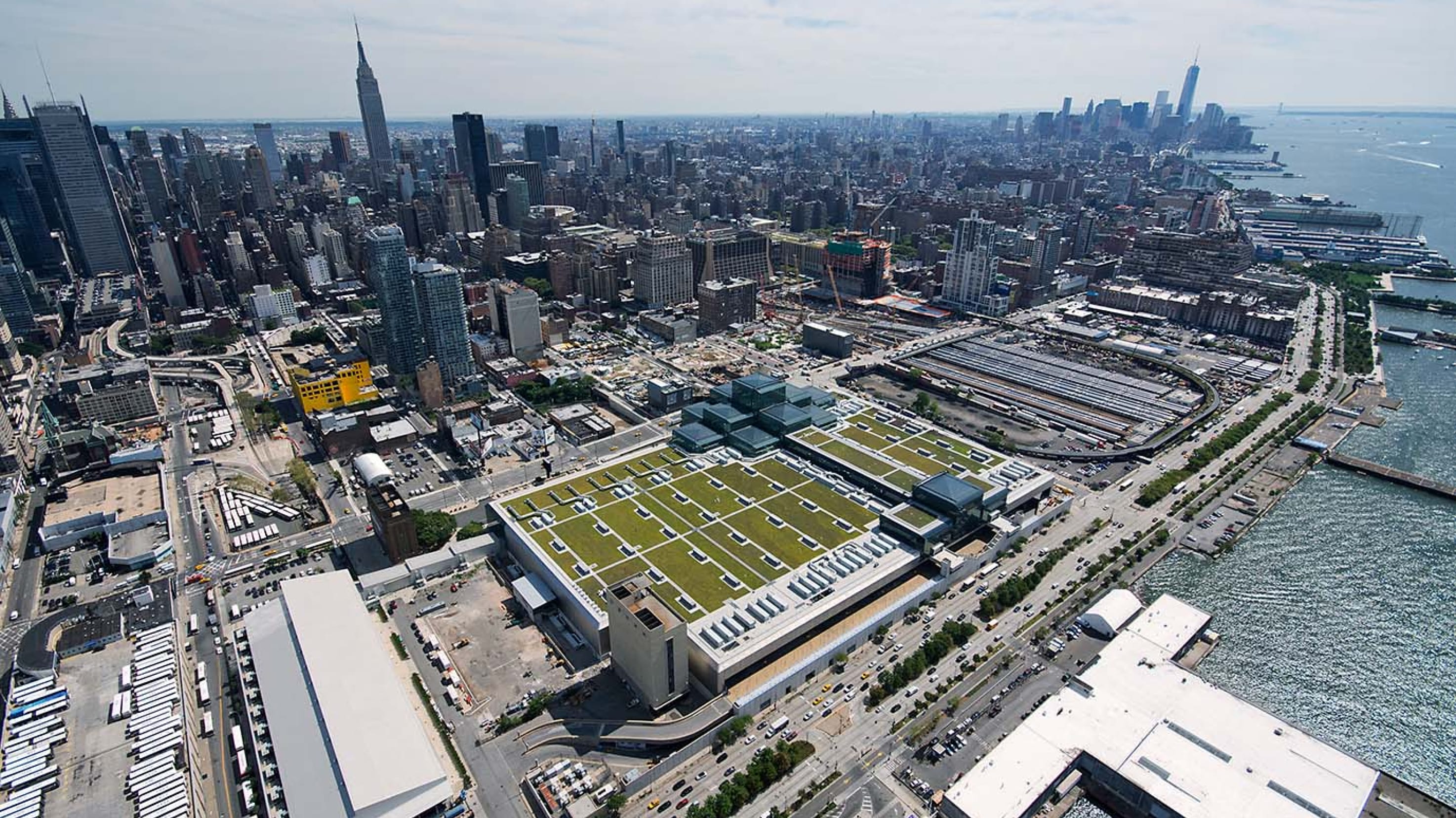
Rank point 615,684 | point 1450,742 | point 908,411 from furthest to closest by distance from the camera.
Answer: point 908,411 < point 615,684 < point 1450,742

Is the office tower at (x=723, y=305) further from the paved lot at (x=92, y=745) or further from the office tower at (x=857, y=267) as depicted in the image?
the paved lot at (x=92, y=745)

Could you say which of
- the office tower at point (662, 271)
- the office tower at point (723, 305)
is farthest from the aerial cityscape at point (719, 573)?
the office tower at point (662, 271)

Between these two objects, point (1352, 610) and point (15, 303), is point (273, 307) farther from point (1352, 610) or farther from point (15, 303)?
point (1352, 610)

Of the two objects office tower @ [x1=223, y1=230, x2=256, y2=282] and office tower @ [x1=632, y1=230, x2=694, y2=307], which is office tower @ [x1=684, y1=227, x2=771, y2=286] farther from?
office tower @ [x1=223, y1=230, x2=256, y2=282]

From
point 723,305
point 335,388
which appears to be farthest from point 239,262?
point 723,305

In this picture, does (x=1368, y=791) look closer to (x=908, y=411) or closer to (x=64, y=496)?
(x=908, y=411)

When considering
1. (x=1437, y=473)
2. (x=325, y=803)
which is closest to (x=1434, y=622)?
(x=1437, y=473)
